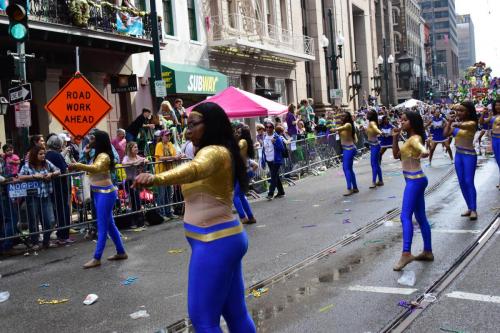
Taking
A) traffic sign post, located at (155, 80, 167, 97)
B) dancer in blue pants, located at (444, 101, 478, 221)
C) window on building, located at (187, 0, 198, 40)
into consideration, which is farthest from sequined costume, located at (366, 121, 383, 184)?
window on building, located at (187, 0, 198, 40)

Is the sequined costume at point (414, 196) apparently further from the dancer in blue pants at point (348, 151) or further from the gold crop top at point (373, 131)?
the gold crop top at point (373, 131)

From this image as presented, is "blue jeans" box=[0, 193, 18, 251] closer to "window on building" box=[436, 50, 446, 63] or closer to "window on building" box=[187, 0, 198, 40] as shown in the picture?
"window on building" box=[187, 0, 198, 40]

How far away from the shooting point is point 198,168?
11.4 feet

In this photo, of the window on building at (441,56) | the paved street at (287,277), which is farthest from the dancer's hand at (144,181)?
the window on building at (441,56)

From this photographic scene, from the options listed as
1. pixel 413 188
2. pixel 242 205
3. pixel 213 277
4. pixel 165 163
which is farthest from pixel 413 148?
pixel 165 163

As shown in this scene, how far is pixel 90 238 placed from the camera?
10797 millimetres

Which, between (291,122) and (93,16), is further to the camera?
(291,122)

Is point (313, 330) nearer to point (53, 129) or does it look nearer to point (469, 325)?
point (469, 325)

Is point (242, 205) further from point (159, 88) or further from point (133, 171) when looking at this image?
point (159, 88)

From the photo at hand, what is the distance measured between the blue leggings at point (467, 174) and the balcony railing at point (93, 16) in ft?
34.2

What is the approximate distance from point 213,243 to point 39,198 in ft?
23.8

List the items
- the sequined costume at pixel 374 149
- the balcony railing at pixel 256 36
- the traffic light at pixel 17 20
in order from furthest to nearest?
the balcony railing at pixel 256 36 < the sequined costume at pixel 374 149 < the traffic light at pixel 17 20

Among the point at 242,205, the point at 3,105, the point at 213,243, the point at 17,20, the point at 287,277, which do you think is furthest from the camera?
the point at 3,105

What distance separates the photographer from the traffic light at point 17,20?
1032 centimetres
